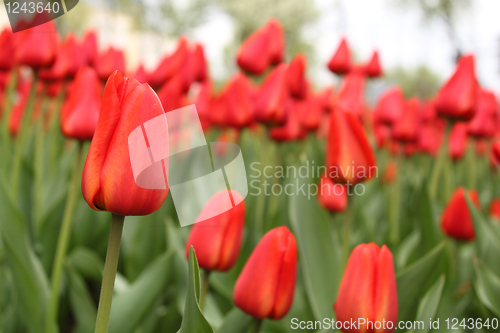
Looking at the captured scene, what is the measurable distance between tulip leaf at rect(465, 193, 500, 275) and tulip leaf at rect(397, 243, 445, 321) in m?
0.35

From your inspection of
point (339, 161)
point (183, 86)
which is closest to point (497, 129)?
point (183, 86)

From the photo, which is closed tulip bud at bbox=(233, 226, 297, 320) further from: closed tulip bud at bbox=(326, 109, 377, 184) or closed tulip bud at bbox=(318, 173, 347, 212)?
closed tulip bud at bbox=(318, 173, 347, 212)

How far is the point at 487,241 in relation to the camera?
36.1 inches

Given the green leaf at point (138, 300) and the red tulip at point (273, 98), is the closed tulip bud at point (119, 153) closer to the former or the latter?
the green leaf at point (138, 300)

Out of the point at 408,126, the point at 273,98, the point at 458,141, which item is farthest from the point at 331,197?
the point at 458,141

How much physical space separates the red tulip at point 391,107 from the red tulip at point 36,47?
3.89 feet

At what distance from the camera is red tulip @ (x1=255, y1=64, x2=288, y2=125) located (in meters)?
1.10

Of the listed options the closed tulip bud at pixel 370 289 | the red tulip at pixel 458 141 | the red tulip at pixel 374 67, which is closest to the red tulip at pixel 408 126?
the red tulip at pixel 458 141

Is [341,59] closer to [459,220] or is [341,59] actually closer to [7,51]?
[459,220]

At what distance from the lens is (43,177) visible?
1373mm

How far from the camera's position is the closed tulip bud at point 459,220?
0.90 meters

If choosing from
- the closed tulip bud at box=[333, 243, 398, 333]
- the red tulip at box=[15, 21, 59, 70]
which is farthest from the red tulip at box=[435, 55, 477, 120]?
the red tulip at box=[15, 21, 59, 70]

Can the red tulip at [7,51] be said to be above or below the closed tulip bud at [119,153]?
below

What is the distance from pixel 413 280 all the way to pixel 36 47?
3.12 feet
